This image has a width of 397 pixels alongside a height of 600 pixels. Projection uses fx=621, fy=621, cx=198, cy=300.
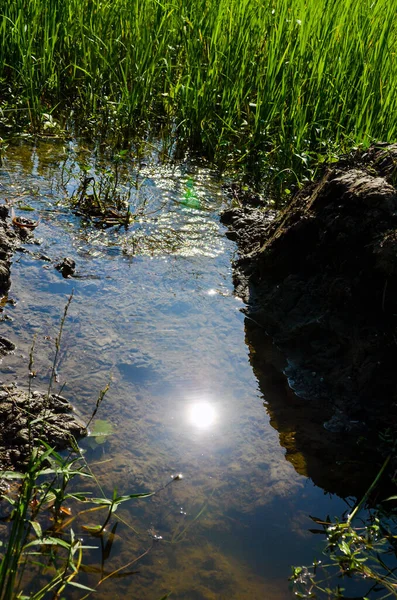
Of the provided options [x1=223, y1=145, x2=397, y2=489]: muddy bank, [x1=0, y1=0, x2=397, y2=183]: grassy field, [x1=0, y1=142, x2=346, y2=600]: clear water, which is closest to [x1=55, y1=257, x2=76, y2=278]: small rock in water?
[x1=0, y1=142, x2=346, y2=600]: clear water

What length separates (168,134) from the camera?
5266mm

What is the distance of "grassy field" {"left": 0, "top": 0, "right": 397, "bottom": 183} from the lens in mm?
4750

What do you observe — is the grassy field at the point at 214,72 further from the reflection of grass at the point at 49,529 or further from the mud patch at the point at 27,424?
the reflection of grass at the point at 49,529

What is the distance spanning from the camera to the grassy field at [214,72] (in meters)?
4.75

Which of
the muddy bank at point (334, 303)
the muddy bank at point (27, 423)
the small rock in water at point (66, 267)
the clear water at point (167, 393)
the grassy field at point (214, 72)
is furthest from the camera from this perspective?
the grassy field at point (214, 72)

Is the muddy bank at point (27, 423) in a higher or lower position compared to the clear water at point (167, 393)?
higher

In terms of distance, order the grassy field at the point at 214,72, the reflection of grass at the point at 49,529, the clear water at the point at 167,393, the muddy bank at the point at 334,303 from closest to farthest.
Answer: the reflection of grass at the point at 49,529
the clear water at the point at 167,393
the muddy bank at the point at 334,303
the grassy field at the point at 214,72

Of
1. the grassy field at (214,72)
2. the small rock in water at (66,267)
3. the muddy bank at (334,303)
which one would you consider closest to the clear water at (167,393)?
the small rock in water at (66,267)

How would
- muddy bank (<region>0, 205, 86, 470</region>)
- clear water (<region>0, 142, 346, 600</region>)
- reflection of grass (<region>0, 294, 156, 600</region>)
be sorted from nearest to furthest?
reflection of grass (<region>0, 294, 156, 600</region>)
clear water (<region>0, 142, 346, 600</region>)
muddy bank (<region>0, 205, 86, 470</region>)

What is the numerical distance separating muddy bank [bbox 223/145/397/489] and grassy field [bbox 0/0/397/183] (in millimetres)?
1336

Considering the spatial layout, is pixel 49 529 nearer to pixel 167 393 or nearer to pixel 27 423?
pixel 27 423

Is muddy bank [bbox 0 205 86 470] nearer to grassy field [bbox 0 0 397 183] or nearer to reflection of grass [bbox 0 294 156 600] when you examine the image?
reflection of grass [bbox 0 294 156 600]

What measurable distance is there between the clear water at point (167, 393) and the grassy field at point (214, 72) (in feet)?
3.38

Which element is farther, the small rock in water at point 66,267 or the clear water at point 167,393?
the small rock in water at point 66,267
